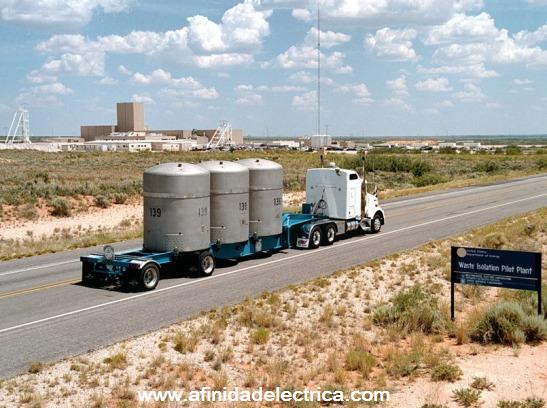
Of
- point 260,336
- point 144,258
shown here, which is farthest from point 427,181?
point 260,336

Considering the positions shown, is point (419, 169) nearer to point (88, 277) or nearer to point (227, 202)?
point (227, 202)

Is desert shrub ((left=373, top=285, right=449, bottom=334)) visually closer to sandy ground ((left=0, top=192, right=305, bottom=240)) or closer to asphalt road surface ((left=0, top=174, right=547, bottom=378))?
asphalt road surface ((left=0, top=174, right=547, bottom=378))

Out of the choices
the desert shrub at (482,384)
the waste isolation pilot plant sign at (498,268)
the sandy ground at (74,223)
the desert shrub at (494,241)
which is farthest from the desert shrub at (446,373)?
the sandy ground at (74,223)

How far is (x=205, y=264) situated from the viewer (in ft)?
61.0

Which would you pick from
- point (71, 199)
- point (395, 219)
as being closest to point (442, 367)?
point (395, 219)

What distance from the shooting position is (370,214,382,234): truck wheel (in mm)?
27125

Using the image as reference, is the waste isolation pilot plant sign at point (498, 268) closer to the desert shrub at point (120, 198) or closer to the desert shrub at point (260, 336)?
the desert shrub at point (260, 336)

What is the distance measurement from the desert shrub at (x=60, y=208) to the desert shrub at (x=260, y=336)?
1098 inches

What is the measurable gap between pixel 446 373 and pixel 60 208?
31804 mm

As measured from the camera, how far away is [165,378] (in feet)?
34.7

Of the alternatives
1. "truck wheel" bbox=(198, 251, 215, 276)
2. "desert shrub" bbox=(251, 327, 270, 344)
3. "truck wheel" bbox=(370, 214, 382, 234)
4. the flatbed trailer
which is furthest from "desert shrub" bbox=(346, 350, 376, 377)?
"truck wheel" bbox=(370, 214, 382, 234)

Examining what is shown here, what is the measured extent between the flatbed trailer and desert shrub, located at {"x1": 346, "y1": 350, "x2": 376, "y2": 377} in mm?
7027

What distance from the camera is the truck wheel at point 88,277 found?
1750 cm

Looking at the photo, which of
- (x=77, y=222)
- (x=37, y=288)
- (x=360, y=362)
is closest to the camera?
(x=360, y=362)
